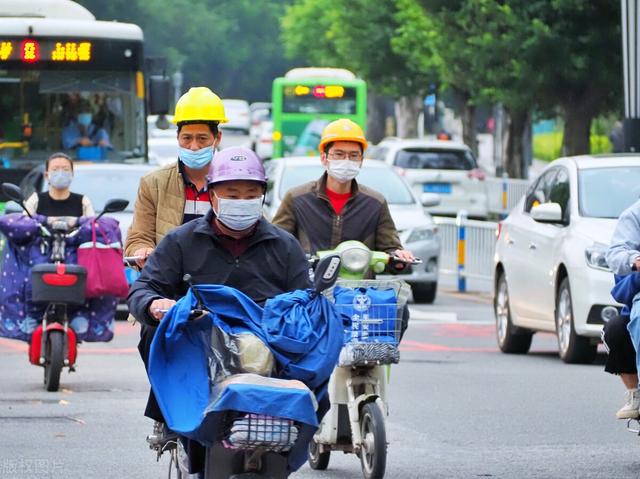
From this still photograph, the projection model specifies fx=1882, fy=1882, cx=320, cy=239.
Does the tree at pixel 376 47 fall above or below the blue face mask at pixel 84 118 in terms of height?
above

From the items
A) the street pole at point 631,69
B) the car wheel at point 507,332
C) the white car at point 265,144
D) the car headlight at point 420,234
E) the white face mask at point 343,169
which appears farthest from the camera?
the white car at point 265,144

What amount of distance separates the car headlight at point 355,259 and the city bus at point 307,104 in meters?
38.3

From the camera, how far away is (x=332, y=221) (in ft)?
31.3

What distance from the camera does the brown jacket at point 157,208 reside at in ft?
28.7

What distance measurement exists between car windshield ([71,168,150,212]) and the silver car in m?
2.15

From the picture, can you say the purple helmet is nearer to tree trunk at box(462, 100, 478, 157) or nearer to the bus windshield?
the bus windshield

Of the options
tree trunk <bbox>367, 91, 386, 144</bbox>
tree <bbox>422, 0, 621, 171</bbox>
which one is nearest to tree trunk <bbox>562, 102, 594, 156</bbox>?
tree <bbox>422, 0, 621, 171</bbox>

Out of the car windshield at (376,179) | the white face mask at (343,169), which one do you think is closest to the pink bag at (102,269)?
the white face mask at (343,169)

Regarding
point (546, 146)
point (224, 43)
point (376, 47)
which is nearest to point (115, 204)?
point (376, 47)

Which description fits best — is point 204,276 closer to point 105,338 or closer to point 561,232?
point 105,338

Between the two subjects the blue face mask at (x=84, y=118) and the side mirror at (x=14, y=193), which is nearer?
the side mirror at (x=14, y=193)

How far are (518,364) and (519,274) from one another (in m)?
1.18

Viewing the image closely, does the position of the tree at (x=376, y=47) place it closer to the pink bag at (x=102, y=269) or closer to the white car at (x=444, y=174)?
the white car at (x=444, y=174)

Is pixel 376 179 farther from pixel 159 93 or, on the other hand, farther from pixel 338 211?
pixel 338 211
